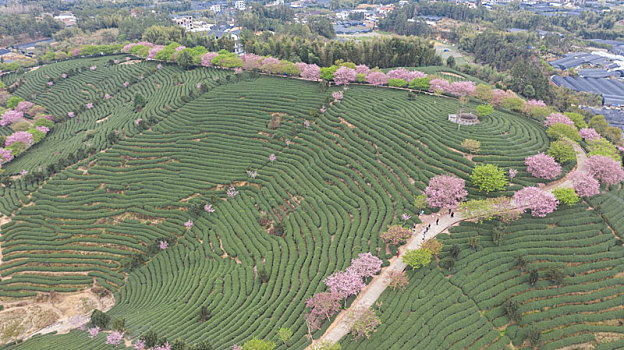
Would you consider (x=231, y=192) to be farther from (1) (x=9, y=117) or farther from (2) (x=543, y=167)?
(1) (x=9, y=117)

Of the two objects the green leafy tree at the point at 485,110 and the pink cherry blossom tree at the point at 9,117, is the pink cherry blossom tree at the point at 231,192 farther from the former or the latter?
the pink cherry blossom tree at the point at 9,117

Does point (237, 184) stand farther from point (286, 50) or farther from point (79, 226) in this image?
point (286, 50)

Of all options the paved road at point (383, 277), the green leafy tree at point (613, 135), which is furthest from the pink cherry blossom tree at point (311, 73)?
the green leafy tree at point (613, 135)

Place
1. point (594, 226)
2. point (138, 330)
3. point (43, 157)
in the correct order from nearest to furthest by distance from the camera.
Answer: point (138, 330) → point (594, 226) → point (43, 157)

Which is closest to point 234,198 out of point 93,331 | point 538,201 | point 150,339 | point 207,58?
point 93,331

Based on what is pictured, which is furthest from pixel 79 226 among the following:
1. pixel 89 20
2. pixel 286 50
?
pixel 89 20

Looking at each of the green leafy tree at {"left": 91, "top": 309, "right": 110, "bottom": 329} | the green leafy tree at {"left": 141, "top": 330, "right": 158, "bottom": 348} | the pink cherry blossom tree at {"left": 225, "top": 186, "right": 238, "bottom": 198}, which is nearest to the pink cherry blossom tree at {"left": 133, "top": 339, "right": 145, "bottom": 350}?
the green leafy tree at {"left": 141, "top": 330, "right": 158, "bottom": 348}

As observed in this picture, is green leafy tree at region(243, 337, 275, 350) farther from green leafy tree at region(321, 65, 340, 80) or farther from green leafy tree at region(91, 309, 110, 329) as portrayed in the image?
green leafy tree at region(321, 65, 340, 80)
